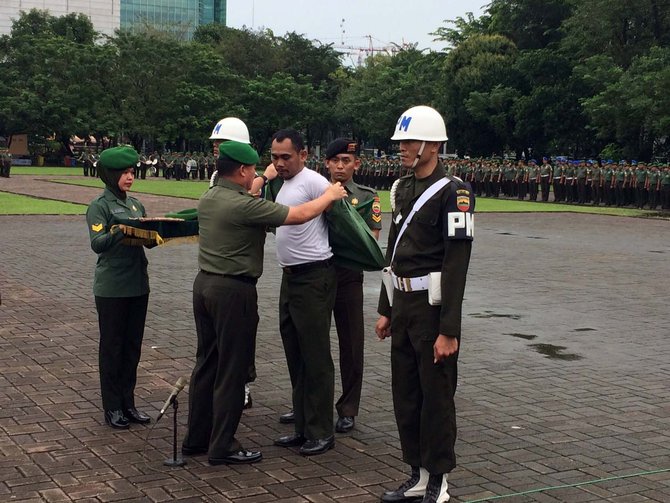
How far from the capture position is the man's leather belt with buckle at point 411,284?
4937 mm

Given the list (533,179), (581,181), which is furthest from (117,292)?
(533,179)

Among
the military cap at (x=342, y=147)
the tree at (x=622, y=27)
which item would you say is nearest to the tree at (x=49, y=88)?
the tree at (x=622, y=27)

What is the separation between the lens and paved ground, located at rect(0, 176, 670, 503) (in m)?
5.31

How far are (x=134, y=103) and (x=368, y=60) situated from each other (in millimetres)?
22100

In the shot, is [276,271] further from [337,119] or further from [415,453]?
[337,119]

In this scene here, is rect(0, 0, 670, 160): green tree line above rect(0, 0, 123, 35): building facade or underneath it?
underneath

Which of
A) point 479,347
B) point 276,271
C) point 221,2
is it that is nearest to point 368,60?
point 276,271

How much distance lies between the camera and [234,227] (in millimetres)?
5484

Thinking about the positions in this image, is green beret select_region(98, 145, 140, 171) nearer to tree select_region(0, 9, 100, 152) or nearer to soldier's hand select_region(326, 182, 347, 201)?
soldier's hand select_region(326, 182, 347, 201)

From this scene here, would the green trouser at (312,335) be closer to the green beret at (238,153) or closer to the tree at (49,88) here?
the green beret at (238,153)

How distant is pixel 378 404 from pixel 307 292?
157 cm

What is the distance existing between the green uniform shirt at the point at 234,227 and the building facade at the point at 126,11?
8830 centimetres

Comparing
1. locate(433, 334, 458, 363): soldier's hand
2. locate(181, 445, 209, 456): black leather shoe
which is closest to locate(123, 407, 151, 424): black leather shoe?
locate(181, 445, 209, 456): black leather shoe

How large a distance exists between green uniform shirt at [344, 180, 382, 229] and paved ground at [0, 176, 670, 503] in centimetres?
135
